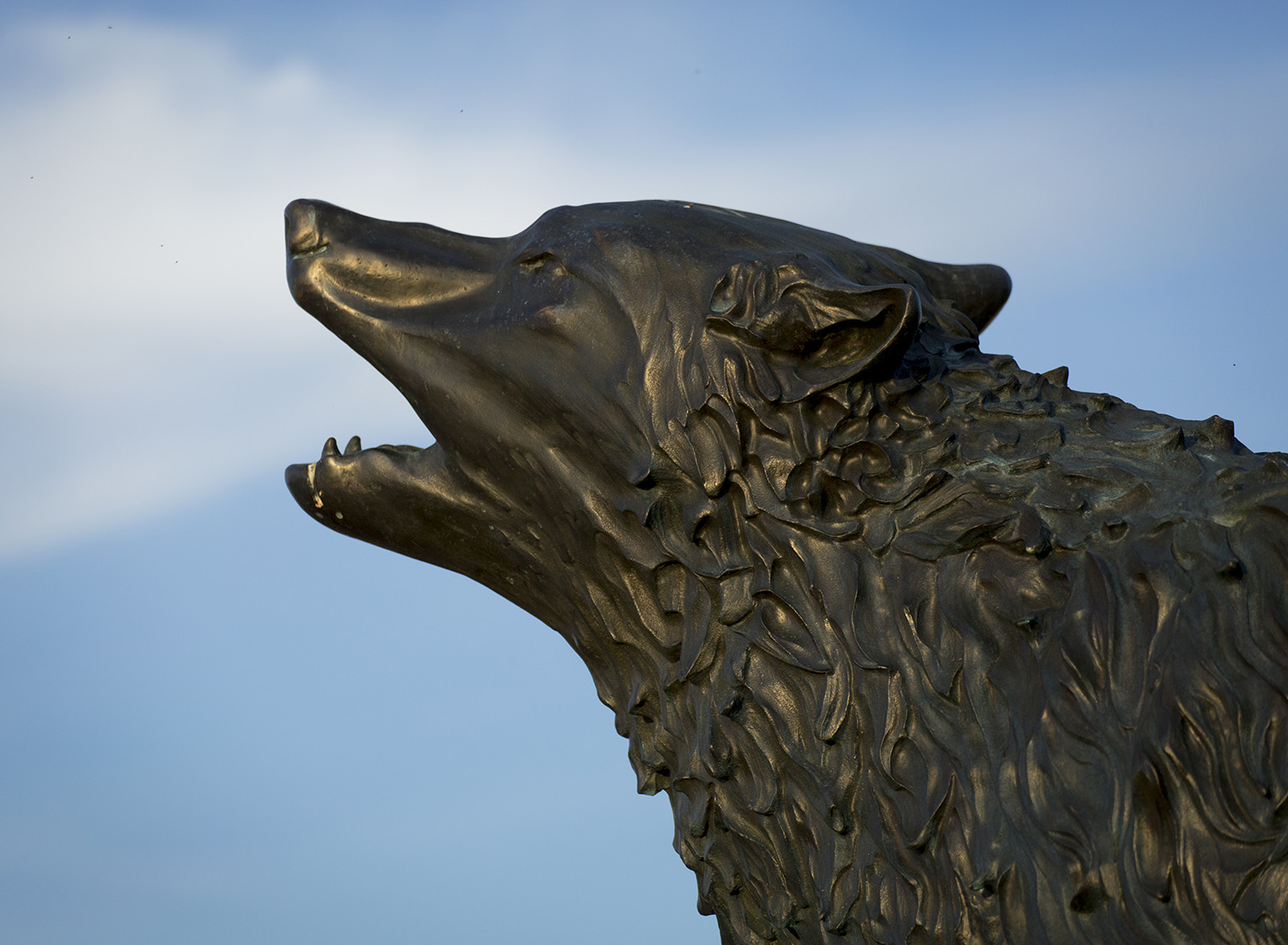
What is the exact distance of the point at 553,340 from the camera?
3.19 metres

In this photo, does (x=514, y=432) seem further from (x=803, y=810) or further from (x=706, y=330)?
(x=803, y=810)

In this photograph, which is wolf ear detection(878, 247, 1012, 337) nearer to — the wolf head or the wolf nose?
the wolf head

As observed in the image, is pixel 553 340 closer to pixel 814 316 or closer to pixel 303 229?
pixel 814 316

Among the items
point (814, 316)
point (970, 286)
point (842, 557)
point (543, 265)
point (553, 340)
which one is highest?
point (970, 286)

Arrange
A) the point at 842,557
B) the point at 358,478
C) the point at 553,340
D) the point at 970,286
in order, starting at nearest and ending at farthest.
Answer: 1. the point at 842,557
2. the point at 553,340
3. the point at 358,478
4. the point at 970,286

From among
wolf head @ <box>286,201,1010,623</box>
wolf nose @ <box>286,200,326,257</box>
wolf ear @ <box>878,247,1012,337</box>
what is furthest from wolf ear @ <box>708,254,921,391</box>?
wolf nose @ <box>286,200,326,257</box>

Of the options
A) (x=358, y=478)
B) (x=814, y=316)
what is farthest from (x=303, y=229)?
(x=814, y=316)

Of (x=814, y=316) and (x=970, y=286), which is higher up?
(x=970, y=286)

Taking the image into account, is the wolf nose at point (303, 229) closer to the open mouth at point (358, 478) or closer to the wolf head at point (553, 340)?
the wolf head at point (553, 340)

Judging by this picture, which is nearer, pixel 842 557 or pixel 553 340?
pixel 842 557

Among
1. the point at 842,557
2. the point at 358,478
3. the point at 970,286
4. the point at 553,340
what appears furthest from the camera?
the point at 970,286

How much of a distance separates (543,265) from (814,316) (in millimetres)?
627

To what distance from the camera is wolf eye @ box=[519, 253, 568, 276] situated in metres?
3.24

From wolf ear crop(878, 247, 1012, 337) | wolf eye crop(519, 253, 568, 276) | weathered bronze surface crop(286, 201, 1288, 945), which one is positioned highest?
wolf ear crop(878, 247, 1012, 337)
